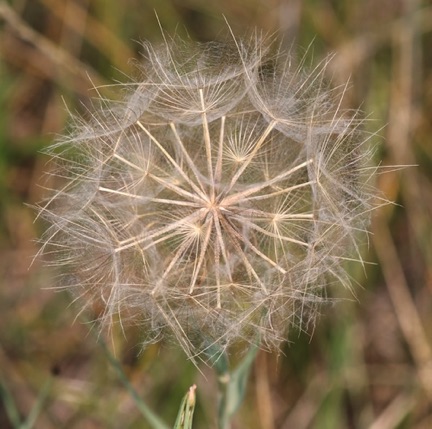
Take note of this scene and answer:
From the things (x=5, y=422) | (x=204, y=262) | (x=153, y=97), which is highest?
(x=153, y=97)

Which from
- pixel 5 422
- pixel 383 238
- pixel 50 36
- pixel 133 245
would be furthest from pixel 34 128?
pixel 133 245

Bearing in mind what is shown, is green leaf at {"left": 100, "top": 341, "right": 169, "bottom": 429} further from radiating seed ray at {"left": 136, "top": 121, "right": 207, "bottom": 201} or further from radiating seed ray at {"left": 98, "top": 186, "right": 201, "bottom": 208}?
radiating seed ray at {"left": 136, "top": 121, "right": 207, "bottom": 201}

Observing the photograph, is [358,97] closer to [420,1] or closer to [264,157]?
[420,1]

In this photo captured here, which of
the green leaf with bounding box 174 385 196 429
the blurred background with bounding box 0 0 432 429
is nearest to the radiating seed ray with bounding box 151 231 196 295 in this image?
the green leaf with bounding box 174 385 196 429

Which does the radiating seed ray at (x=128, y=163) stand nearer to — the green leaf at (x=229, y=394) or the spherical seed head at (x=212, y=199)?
the spherical seed head at (x=212, y=199)

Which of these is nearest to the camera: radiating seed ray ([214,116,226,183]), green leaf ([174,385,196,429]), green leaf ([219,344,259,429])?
green leaf ([174,385,196,429])

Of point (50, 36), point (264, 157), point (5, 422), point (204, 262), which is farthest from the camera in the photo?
point (50, 36)
